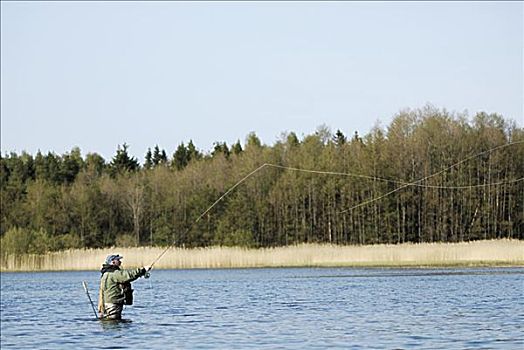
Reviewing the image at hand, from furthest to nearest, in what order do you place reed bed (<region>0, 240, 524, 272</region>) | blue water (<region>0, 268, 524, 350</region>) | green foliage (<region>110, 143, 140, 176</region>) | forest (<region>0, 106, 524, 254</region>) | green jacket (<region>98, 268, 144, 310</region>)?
green foliage (<region>110, 143, 140, 176</region>) < forest (<region>0, 106, 524, 254</region>) < reed bed (<region>0, 240, 524, 272</region>) < green jacket (<region>98, 268, 144, 310</region>) < blue water (<region>0, 268, 524, 350</region>)

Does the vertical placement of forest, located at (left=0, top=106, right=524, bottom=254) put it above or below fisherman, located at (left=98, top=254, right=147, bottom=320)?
above

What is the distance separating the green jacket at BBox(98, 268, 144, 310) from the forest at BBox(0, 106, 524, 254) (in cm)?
2796

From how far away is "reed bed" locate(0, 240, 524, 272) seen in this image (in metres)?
38.9

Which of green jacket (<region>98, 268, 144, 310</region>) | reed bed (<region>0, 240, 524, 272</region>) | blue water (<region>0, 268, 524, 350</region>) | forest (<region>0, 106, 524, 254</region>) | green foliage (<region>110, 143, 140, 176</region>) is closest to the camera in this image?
blue water (<region>0, 268, 524, 350</region>)

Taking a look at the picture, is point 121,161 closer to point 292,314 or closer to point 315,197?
point 315,197

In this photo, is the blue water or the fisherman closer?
the blue water

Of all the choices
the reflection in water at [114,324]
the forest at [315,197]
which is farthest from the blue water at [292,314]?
the forest at [315,197]

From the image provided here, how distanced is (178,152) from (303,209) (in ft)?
139

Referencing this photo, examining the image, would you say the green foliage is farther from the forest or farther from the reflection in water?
the reflection in water

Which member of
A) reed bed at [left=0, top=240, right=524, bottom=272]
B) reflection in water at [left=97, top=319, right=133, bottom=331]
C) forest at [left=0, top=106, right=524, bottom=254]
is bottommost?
reflection in water at [left=97, top=319, right=133, bottom=331]

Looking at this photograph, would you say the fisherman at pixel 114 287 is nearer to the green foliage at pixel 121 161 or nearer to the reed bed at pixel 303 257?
the reed bed at pixel 303 257

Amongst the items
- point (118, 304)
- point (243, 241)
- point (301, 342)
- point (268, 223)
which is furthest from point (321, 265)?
point (301, 342)

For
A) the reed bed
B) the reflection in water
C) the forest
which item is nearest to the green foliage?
the forest

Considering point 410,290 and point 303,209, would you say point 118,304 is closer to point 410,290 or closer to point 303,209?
point 410,290
